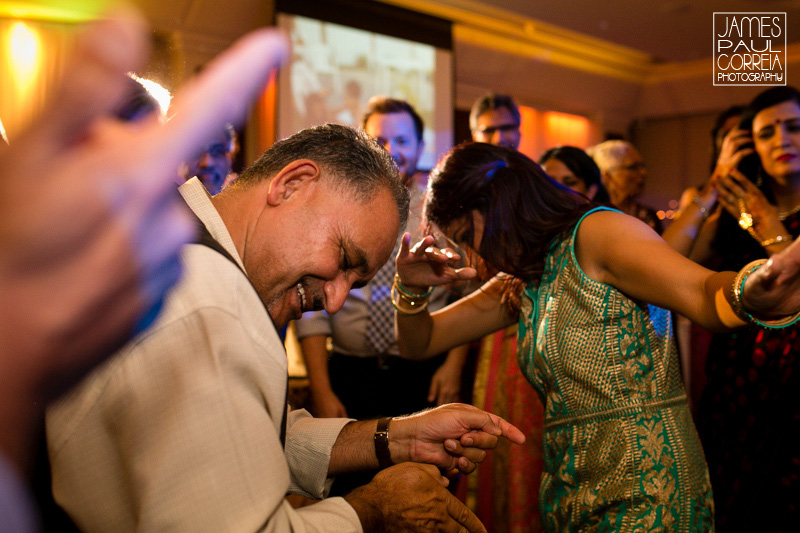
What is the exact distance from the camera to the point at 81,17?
383 mm

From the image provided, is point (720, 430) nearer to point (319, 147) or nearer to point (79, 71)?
point (319, 147)

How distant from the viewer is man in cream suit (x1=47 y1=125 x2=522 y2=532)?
0.67 metres

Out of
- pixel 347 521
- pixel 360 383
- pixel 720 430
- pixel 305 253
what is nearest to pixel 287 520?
pixel 347 521

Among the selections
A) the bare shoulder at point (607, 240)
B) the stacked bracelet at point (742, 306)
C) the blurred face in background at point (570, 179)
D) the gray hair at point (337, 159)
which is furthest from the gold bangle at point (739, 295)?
the blurred face in background at point (570, 179)

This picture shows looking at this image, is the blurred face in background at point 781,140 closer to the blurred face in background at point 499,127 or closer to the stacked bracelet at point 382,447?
the blurred face in background at point 499,127

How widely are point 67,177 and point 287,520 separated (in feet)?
2.05

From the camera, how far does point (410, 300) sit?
171 centimetres

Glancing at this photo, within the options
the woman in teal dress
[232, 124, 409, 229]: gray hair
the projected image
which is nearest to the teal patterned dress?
the woman in teal dress

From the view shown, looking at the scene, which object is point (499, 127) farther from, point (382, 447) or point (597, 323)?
point (382, 447)

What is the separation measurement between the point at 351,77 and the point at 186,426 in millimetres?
5676

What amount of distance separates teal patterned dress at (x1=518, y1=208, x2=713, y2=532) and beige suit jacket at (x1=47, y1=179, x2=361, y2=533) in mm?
756

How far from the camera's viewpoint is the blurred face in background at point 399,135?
2568 mm

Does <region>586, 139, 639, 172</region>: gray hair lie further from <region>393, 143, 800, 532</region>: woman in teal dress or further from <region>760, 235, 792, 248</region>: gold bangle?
<region>393, 143, 800, 532</region>: woman in teal dress

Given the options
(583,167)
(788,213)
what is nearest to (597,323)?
(788,213)
